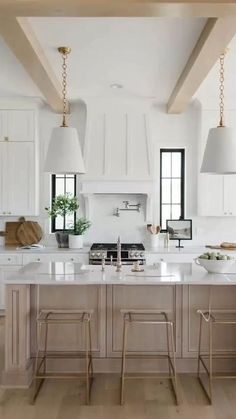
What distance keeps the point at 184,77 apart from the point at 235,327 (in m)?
2.60

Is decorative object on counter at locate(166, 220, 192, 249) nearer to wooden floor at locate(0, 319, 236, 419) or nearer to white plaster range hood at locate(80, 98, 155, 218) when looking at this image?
white plaster range hood at locate(80, 98, 155, 218)

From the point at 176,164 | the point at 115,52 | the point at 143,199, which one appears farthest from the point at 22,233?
the point at 115,52

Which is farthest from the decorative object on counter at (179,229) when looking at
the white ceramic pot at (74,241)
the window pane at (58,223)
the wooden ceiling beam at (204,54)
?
the wooden ceiling beam at (204,54)

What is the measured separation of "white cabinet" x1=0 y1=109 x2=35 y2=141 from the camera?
622 centimetres

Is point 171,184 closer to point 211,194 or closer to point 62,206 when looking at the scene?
point 211,194

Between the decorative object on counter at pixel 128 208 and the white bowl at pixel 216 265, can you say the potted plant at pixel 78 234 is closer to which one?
the decorative object on counter at pixel 128 208

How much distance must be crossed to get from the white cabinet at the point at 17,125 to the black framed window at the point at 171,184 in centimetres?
194

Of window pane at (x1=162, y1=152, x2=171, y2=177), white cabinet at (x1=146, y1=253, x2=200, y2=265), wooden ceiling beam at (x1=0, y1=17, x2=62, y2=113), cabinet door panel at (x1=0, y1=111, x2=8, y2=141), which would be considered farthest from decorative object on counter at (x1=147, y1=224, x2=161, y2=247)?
cabinet door panel at (x1=0, y1=111, x2=8, y2=141)

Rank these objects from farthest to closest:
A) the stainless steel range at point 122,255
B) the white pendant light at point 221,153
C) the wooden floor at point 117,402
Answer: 1. the stainless steel range at point 122,255
2. the white pendant light at point 221,153
3. the wooden floor at point 117,402

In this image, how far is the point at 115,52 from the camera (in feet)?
13.8

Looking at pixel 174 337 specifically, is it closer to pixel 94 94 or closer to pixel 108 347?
pixel 108 347

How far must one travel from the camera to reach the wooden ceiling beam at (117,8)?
2.81 metres

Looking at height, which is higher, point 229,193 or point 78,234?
point 229,193

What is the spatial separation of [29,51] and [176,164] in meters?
3.38
